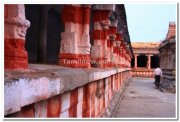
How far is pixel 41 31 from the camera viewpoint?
33.8 ft

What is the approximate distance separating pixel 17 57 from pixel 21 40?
0.70 ft

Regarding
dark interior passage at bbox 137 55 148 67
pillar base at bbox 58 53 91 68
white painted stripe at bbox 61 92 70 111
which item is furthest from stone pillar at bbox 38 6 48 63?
dark interior passage at bbox 137 55 148 67

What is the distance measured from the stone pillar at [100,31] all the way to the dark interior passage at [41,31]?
47.0 inches

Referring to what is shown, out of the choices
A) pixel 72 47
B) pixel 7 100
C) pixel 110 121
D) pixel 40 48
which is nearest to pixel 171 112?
pixel 40 48

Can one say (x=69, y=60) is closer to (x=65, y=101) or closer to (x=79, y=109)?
(x=79, y=109)

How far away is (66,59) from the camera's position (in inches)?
250

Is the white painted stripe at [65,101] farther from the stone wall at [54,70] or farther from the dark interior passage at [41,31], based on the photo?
the dark interior passage at [41,31]

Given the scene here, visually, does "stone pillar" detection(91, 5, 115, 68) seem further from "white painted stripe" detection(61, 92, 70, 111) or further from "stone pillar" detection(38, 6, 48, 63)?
"white painted stripe" detection(61, 92, 70, 111)

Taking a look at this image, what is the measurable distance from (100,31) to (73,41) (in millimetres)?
3691

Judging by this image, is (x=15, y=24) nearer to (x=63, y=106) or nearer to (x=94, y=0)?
(x=63, y=106)

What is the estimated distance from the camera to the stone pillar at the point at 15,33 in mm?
3057

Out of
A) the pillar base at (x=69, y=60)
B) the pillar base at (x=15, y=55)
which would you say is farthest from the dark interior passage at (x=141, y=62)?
the pillar base at (x=15, y=55)

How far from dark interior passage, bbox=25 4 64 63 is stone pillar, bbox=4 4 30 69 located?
6.30m

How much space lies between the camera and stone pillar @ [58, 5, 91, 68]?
6.35 metres
